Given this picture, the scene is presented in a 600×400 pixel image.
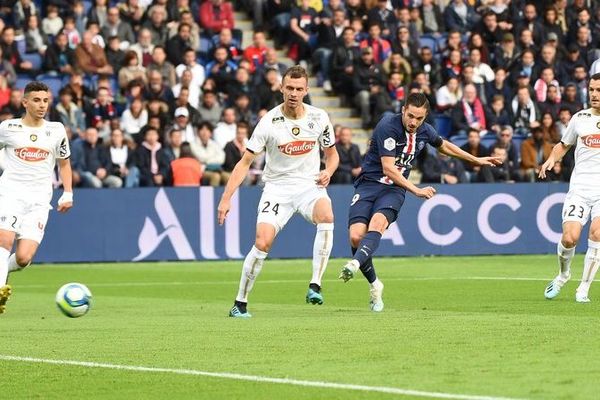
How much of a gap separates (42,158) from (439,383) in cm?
746

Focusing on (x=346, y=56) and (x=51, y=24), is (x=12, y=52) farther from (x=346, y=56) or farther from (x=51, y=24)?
(x=346, y=56)

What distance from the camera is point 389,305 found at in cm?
1536

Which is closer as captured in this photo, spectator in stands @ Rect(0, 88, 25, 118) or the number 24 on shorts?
the number 24 on shorts

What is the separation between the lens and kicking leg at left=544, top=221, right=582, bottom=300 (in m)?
15.0

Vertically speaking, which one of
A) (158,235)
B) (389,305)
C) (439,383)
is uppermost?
(439,383)

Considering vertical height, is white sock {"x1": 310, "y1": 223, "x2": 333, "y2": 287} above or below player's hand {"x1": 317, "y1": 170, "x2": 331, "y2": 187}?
below

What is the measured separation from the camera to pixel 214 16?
97.0 feet

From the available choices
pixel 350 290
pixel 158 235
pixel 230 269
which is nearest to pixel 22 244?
pixel 350 290

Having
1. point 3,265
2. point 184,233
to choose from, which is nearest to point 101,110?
point 184,233

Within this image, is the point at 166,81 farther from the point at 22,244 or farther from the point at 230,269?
the point at 22,244

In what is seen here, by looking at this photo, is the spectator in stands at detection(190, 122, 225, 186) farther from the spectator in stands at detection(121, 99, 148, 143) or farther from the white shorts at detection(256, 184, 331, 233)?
the white shorts at detection(256, 184, 331, 233)

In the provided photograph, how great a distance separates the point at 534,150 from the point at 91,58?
877cm

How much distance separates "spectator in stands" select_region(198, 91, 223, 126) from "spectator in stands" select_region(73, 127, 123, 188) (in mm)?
2671

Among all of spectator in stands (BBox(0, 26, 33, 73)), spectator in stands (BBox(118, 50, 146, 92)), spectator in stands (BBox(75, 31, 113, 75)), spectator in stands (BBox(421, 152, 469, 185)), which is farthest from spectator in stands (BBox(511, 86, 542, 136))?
spectator in stands (BBox(0, 26, 33, 73))
